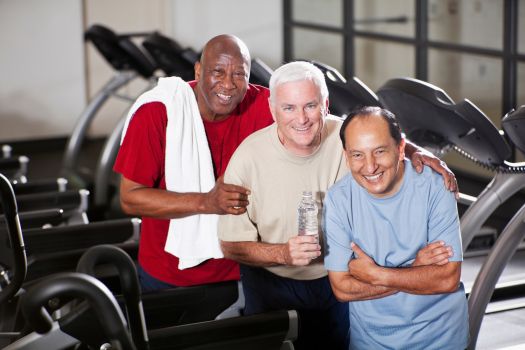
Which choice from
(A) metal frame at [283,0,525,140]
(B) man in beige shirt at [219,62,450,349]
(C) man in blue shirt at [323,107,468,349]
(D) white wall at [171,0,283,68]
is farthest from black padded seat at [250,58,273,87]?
(D) white wall at [171,0,283,68]

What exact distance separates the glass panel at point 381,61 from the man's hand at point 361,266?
167 inches

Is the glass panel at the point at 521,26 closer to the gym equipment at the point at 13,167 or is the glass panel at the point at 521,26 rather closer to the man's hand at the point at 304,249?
the gym equipment at the point at 13,167

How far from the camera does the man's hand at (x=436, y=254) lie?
6.93 ft

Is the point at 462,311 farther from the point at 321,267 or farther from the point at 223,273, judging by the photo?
the point at 223,273

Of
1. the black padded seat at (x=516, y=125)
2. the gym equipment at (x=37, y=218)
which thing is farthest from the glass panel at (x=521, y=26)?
the gym equipment at (x=37, y=218)

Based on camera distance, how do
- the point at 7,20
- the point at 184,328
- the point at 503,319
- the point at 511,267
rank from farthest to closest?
the point at 7,20 < the point at 511,267 < the point at 503,319 < the point at 184,328

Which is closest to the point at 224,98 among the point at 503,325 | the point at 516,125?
the point at 516,125

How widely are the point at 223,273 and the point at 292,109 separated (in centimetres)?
71

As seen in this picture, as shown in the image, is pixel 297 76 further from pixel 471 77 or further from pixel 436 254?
pixel 471 77

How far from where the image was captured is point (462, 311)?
7.20ft

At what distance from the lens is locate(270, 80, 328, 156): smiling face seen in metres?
2.29

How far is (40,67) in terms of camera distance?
770 centimetres

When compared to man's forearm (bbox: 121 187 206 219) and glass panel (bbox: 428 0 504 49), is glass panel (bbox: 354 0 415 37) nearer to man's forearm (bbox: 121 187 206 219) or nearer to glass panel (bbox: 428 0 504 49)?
glass panel (bbox: 428 0 504 49)

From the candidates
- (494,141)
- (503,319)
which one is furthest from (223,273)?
(503,319)
